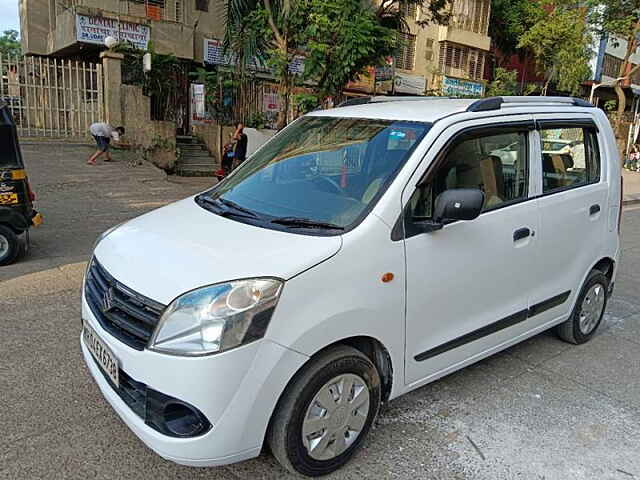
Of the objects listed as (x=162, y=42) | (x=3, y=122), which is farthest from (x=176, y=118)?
(x=3, y=122)

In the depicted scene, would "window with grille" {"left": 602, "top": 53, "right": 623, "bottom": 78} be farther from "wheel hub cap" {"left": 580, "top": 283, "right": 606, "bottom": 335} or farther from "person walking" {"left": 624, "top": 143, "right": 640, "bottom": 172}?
"wheel hub cap" {"left": 580, "top": 283, "right": 606, "bottom": 335}

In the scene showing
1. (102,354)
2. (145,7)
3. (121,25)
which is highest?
(145,7)

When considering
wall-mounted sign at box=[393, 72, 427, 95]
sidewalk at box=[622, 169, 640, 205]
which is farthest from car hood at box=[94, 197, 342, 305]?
wall-mounted sign at box=[393, 72, 427, 95]

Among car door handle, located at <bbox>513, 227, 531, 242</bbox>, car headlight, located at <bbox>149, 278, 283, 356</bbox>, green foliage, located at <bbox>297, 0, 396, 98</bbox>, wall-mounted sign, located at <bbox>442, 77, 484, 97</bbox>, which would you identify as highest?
wall-mounted sign, located at <bbox>442, 77, 484, 97</bbox>

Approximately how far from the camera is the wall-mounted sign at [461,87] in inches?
1016

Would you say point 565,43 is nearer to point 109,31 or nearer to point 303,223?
point 109,31

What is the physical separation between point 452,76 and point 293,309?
26.2 m

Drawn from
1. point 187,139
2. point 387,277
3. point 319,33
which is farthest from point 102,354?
point 187,139

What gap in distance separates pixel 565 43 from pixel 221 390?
71.6 feet

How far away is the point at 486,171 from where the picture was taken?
3393 mm

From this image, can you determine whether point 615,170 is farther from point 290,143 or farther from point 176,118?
point 176,118

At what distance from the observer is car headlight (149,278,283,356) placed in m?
2.24

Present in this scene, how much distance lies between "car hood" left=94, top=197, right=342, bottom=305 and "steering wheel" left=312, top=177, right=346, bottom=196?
0.50 m

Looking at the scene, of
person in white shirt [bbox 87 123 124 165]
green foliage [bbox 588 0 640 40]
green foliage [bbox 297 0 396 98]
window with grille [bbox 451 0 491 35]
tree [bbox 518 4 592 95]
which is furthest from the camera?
window with grille [bbox 451 0 491 35]
